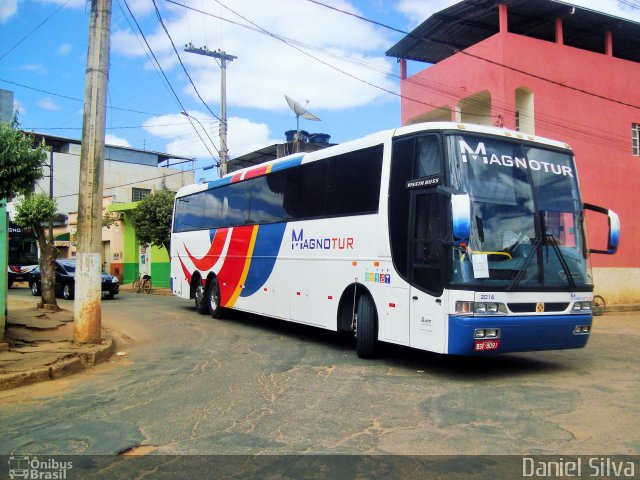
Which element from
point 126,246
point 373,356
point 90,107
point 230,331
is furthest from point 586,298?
point 126,246

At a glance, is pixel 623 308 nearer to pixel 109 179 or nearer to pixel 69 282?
pixel 69 282

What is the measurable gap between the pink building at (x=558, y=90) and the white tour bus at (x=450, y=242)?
31.8ft

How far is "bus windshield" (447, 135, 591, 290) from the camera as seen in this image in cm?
702

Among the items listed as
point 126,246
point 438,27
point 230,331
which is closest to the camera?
point 230,331

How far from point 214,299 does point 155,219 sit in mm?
Answer: 13809

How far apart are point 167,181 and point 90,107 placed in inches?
1679

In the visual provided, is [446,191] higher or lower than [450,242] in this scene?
higher

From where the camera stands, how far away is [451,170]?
717 cm

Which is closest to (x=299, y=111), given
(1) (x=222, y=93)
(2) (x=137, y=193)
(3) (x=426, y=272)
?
(1) (x=222, y=93)

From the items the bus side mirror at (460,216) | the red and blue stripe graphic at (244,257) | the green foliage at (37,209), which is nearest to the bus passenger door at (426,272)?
the bus side mirror at (460,216)

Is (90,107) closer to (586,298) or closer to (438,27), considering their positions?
(586,298)

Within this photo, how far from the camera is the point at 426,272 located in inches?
290

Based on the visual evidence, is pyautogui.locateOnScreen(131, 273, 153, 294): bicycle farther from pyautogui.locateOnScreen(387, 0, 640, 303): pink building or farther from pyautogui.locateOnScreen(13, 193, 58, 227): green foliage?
pyautogui.locateOnScreen(387, 0, 640, 303): pink building

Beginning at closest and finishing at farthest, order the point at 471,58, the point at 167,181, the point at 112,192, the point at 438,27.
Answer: the point at 471,58 → the point at 438,27 → the point at 112,192 → the point at 167,181
